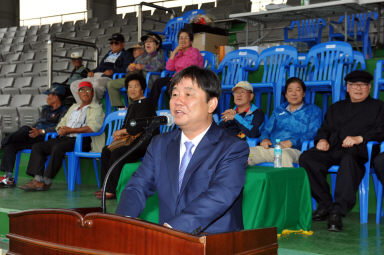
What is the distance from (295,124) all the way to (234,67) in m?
1.42

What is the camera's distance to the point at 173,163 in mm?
1820

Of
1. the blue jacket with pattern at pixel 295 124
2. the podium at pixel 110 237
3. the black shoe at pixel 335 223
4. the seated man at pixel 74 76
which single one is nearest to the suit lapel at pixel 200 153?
the podium at pixel 110 237

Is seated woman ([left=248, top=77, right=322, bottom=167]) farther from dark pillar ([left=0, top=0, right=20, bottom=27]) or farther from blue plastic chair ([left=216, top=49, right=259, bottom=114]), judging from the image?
dark pillar ([left=0, top=0, right=20, bottom=27])

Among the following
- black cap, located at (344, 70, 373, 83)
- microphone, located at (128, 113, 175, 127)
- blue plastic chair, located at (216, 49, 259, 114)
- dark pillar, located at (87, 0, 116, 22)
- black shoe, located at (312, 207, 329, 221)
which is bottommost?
black shoe, located at (312, 207, 329, 221)

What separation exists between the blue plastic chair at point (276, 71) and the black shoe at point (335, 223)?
161 cm

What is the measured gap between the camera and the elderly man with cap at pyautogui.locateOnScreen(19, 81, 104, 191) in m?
5.24

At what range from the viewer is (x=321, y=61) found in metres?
4.92

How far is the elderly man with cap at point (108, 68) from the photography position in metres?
6.04

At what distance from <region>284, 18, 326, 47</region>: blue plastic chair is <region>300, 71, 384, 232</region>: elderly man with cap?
2.95m

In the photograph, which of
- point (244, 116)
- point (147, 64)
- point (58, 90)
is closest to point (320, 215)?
point (244, 116)

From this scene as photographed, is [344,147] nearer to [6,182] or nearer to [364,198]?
[364,198]

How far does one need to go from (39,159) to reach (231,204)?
4.00 meters

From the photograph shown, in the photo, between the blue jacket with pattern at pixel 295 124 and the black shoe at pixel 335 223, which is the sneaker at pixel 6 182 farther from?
the black shoe at pixel 335 223

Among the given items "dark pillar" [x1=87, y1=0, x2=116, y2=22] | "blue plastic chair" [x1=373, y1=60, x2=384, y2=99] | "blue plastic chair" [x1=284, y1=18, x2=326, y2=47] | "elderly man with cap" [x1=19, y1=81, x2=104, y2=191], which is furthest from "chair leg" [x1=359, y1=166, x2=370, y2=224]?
"dark pillar" [x1=87, y1=0, x2=116, y2=22]
